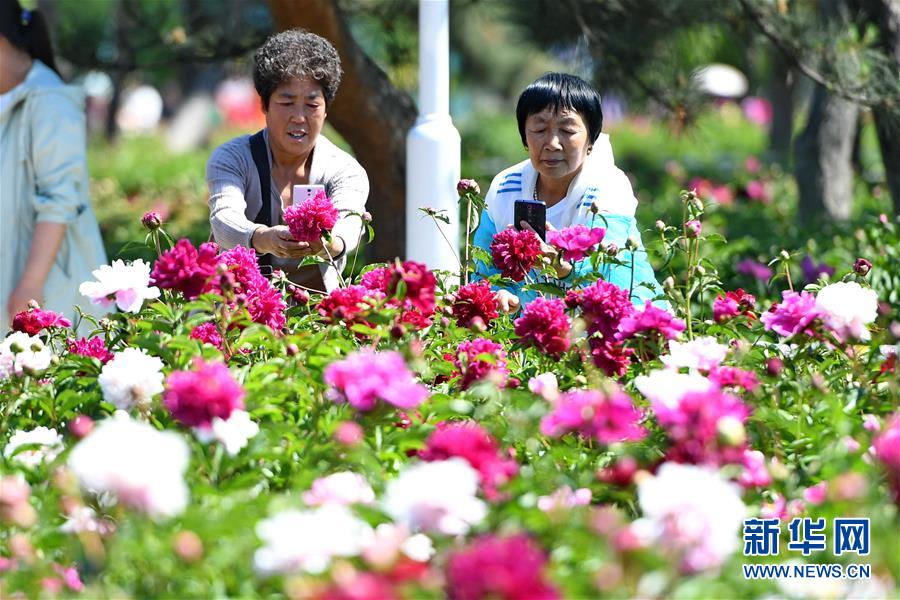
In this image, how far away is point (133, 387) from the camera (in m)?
2.12

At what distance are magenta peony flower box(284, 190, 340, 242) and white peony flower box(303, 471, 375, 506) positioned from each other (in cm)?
87

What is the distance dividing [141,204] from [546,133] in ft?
18.9

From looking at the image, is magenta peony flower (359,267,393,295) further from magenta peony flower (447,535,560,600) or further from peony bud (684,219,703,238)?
magenta peony flower (447,535,560,600)

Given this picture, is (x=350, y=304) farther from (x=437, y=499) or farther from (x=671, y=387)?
(x=437, y=499)

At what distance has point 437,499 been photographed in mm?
1586

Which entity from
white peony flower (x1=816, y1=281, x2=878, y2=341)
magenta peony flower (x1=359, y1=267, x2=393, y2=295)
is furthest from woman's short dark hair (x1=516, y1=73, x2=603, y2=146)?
white peony flower (x1=816, y1=281, x2=878, y2=341)

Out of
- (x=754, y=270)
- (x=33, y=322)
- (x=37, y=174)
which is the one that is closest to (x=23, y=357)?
(x=33, y=322)

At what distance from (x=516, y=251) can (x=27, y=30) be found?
7.10 ft

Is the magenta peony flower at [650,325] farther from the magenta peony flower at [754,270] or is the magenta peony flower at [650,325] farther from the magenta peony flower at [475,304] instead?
the magenta peony flower at [754,270]

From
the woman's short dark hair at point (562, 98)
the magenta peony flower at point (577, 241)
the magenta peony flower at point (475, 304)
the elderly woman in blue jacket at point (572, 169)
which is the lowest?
the magenta peony flower at point (475, 304)

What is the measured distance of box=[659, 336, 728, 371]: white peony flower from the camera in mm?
2199

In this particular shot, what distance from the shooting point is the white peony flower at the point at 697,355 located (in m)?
2.20

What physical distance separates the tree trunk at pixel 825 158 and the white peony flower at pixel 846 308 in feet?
13.4

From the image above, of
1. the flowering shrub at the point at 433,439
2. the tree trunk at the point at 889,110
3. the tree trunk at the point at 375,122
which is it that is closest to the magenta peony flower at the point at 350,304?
the flowering shrub at the point at 433,439
